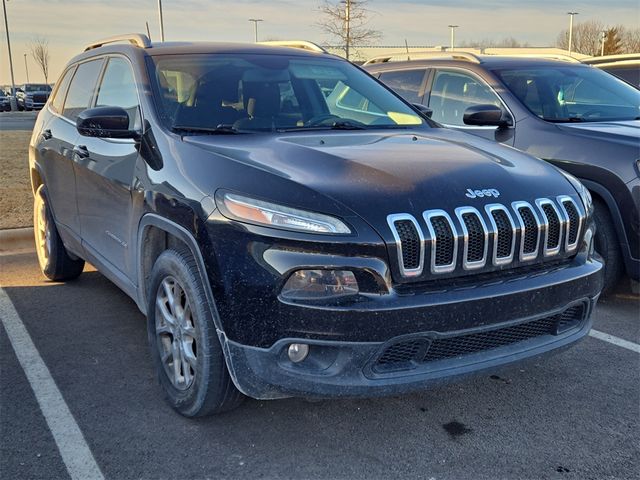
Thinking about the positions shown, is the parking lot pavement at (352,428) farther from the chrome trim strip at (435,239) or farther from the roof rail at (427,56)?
the roof rail at (427,56)

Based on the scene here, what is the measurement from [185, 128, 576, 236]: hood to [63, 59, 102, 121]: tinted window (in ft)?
5.51

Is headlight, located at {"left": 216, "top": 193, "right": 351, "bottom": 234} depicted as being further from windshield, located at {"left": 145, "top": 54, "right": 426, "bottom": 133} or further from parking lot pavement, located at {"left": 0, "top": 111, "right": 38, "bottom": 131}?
parking lot pavement, located at {"left": 0, "top": 111, "right": 38, "bottom": 131}

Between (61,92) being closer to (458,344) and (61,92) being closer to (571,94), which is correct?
(458,344)

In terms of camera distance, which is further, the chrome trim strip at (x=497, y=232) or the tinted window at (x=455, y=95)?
the tinted window at (x=455, y=95)

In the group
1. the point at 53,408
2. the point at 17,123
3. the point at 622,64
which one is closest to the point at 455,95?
the point at 622,64

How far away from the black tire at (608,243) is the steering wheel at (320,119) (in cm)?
209

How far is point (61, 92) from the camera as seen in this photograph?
5.23 meters

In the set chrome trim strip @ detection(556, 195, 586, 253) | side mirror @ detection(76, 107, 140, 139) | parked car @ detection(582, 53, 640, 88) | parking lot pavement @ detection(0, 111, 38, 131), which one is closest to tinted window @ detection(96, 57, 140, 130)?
side mirror @ detection(76, 107, 140, 139)

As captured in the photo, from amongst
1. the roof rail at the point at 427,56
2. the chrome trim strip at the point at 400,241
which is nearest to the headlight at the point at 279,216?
the chrome trim strip at the point at 400,241

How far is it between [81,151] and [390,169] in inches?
87.8

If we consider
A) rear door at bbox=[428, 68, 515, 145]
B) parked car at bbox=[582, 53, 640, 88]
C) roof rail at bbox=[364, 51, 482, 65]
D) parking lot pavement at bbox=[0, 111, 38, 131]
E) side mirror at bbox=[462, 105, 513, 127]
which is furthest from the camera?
parking lot pavement at bbox=[0, 111, 38, 131]

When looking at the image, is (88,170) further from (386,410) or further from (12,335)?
(386,410)

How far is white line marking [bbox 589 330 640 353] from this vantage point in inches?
158

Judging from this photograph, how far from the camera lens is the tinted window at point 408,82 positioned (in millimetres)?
6473
